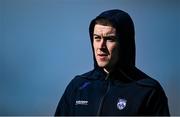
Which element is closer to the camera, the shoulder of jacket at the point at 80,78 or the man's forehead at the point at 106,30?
the man's forehead at the point at 106,30

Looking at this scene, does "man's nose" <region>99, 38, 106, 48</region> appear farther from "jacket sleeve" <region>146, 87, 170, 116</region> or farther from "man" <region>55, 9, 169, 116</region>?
"jacket sleeve" <region>146, 87, 170, 116</region>

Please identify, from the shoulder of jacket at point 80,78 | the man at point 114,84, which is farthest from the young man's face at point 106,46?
the shoulder of jacket at point 80,78

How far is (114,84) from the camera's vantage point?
1339 millimetres

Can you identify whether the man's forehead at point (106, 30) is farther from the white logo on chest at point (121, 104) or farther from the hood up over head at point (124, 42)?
the white logo on chest at point (121, 104)

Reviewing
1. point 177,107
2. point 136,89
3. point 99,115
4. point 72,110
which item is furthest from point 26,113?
point 177,107

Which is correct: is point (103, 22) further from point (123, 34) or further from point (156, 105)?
point (156, 105)

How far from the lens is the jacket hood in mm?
1302

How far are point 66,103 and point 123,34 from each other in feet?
1.27

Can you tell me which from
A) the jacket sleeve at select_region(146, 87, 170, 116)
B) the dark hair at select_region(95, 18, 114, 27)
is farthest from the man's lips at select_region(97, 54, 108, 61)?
the jacket sleeve at select_region(146, 87, 170, 116)

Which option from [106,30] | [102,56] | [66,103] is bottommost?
[66,103]

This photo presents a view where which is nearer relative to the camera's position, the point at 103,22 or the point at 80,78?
the point at 103,22

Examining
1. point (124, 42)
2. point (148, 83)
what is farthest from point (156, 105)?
point (124, 42)

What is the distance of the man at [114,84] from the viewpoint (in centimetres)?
127

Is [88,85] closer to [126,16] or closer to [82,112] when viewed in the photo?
[82,112]
